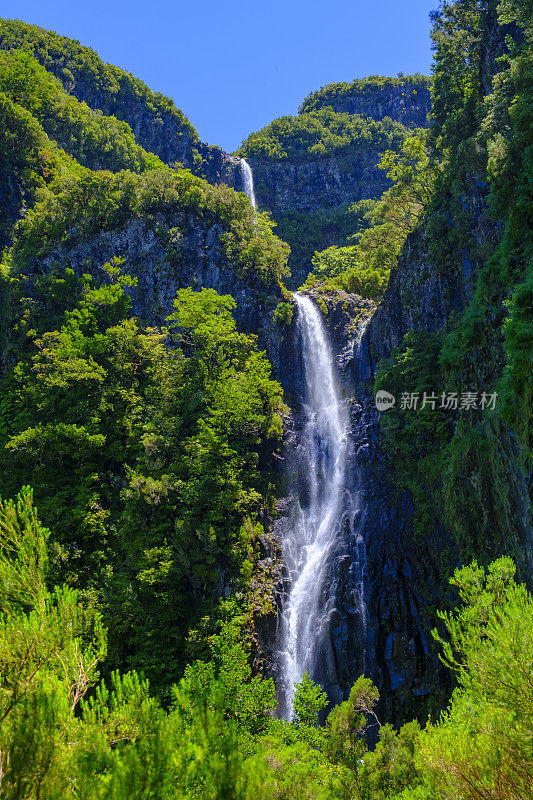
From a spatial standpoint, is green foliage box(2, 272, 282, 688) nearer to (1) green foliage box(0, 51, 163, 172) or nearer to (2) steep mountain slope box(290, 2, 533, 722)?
(2) steep mountain slope box(290, 2, 533, 722)

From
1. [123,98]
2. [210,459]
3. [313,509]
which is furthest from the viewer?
[123,98]

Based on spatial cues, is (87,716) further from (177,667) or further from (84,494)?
(84,494)

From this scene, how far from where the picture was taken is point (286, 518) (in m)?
20.6

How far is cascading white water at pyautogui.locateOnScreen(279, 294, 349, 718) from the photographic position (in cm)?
1644

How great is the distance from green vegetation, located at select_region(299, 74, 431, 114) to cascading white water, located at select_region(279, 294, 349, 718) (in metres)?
42.5

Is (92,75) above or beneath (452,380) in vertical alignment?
above

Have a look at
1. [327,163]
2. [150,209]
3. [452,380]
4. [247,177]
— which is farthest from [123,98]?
[452,380]

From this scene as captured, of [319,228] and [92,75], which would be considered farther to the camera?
[92,75]

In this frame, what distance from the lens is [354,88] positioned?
5875cm

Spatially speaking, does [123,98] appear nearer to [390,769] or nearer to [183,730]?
[183,730]

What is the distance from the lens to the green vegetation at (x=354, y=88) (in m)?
57.1

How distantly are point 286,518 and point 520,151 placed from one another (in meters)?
14.9

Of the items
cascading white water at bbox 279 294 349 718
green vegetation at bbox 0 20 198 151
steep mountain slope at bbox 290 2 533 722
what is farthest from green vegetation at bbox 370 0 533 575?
green vegetation at bbox 0 20 198 151

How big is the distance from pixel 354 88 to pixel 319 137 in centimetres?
1199
